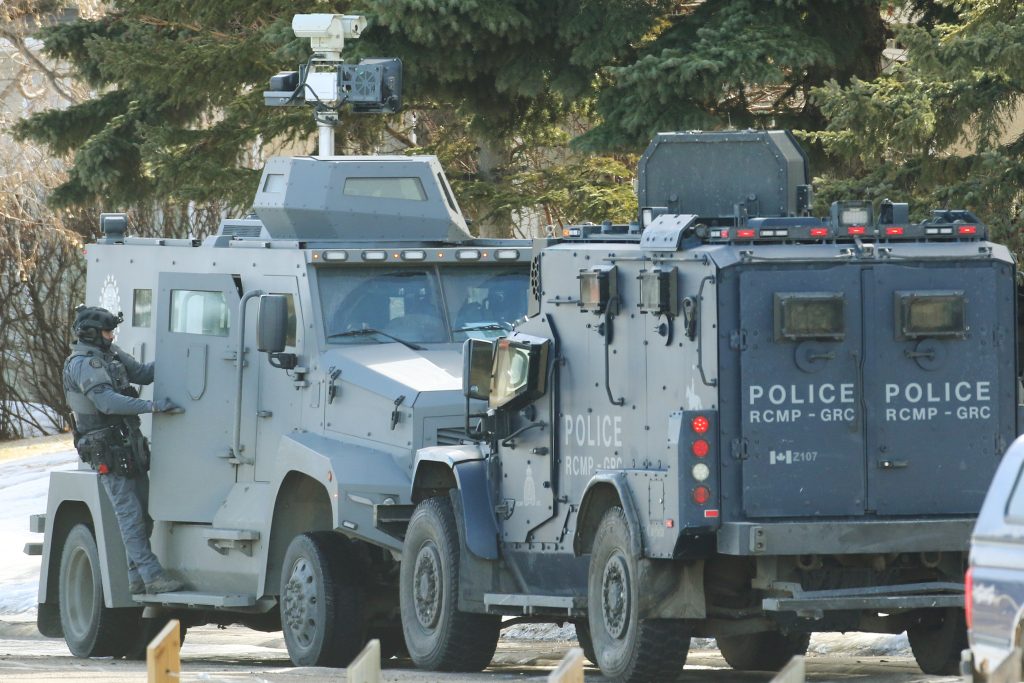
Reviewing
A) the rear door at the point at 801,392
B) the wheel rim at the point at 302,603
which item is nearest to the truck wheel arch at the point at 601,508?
the rear door at the point at 801,392

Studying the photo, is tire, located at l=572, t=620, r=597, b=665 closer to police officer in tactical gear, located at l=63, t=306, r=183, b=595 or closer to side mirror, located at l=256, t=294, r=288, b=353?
side mirror, located at l=256, t=294, r=288, b=353

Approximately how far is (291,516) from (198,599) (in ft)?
3.46

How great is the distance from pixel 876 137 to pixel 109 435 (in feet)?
18.6

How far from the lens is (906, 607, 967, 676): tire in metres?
10.9

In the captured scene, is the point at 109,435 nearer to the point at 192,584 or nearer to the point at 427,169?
the point at 192,584

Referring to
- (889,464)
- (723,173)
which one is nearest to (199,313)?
(723,173)

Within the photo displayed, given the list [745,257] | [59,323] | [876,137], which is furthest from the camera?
[59,323]

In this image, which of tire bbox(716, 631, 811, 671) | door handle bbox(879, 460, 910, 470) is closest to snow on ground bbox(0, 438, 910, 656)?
tire bbox(716, 631, 811, 671)

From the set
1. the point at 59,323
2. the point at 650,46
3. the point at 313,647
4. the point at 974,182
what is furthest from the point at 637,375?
the point at 59,323

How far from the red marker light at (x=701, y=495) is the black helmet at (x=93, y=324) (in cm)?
609

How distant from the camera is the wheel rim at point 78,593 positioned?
15.3 meters

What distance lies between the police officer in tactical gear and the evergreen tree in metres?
5.18

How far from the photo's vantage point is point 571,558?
36.3 feet

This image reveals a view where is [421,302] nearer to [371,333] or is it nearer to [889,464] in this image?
[371,333]
